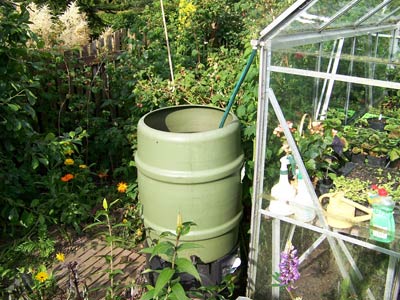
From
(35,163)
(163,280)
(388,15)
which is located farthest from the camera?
(388,15)

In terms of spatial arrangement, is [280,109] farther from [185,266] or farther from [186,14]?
[186,14]

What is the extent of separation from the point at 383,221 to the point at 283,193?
17.6 inches

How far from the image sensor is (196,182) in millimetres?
1918

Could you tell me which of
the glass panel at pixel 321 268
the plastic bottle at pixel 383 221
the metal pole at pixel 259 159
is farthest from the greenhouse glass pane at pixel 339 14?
the glass panel at pixel 321 268

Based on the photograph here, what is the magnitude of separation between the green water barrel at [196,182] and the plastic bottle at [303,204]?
1.03 feet

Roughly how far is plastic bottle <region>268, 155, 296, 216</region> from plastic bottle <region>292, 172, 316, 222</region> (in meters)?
0.03

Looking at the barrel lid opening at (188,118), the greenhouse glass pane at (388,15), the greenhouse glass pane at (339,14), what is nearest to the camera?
the greenhouse glass pane at (339,14)

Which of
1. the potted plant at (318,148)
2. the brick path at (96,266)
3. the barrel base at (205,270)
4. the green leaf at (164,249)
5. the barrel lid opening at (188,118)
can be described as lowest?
the brick path at (96,266)

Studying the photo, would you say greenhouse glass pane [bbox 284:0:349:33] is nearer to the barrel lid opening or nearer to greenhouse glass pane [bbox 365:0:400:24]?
the barrel lid opening

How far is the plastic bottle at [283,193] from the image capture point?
1.95 meters

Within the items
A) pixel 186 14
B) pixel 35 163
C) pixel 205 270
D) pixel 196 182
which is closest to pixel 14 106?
pixel 35 163

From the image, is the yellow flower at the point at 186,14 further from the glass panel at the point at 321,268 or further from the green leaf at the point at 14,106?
the glass panel at the point at 321,268

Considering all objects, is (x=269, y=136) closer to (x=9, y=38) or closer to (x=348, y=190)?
(x=348, y=190)

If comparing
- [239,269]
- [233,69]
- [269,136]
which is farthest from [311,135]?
[233,69]
